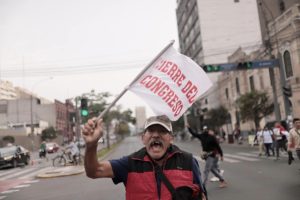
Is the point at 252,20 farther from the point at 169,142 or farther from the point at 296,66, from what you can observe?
the point at 169,142

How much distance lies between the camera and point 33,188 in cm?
1402

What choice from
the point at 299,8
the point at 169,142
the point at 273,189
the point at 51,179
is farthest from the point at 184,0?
the point at 169,142

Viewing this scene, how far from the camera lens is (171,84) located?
146 inches

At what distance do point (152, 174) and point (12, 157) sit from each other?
2411 cm

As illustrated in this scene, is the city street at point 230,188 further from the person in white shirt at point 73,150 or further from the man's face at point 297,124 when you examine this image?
the person in white shirt at point 73,150

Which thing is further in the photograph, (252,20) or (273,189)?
(252,20)

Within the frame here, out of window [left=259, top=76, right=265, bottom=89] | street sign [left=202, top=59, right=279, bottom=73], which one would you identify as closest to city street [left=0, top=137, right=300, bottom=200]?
street sign [left=202, top=59, right=279, bottom=73]

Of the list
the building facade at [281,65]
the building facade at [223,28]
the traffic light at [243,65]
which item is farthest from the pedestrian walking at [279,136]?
the building facade at [223,28]

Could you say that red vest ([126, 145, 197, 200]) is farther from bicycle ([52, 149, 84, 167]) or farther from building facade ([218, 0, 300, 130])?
building facade ([218, 0, 300, 130])

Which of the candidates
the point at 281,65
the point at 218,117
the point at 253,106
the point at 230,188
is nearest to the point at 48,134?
the point at 218,117

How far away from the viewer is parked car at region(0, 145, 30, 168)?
24.7m

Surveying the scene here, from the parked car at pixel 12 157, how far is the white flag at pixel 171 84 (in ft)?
75.6

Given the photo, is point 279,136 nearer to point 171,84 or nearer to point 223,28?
point 171,84

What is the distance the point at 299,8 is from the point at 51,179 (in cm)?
2415
